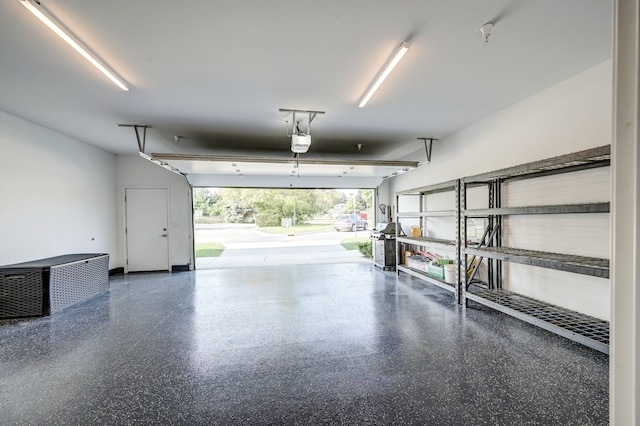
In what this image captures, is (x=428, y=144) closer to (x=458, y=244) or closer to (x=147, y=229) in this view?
(x=458, y=244)

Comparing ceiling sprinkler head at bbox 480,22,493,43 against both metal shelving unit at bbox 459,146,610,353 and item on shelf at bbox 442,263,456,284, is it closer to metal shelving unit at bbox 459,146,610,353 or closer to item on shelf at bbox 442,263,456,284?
metal shelving unit at bbox 459,146,610,353

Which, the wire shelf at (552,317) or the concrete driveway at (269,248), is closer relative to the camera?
the wire shelf at (552,317)

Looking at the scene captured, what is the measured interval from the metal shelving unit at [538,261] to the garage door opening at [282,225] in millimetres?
4106

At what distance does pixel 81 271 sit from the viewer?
439 centimetres

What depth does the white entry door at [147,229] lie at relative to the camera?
671 centimetres

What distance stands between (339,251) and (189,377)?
7.80 m

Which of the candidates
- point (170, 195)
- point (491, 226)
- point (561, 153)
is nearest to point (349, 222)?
point (170, 195)

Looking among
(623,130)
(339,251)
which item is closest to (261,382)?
(623,130)

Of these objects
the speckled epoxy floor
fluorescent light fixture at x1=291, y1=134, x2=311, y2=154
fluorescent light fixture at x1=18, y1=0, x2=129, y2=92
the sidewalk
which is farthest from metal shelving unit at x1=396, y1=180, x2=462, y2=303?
fluorescent light fixture at x1=18, y1=0, x2=129, y2=92

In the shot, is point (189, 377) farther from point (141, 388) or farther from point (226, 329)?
point (226, 329)

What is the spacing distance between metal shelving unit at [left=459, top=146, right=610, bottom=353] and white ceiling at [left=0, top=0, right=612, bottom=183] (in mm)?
1005

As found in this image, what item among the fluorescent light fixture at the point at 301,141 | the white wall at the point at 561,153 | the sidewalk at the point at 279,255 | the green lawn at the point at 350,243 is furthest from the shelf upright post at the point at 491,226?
the green lawn at the point at 350,243

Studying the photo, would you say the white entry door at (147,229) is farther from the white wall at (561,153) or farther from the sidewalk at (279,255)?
the white wall at (561,153)

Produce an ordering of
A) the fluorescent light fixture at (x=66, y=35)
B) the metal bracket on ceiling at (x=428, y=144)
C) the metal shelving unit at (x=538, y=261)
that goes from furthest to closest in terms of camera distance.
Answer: the metal bracket on ceiling at (x=428, y=144) < the metal shelving unit at (x=538, y=261) < the fluorescent light fixture at (x=66, y=35)
